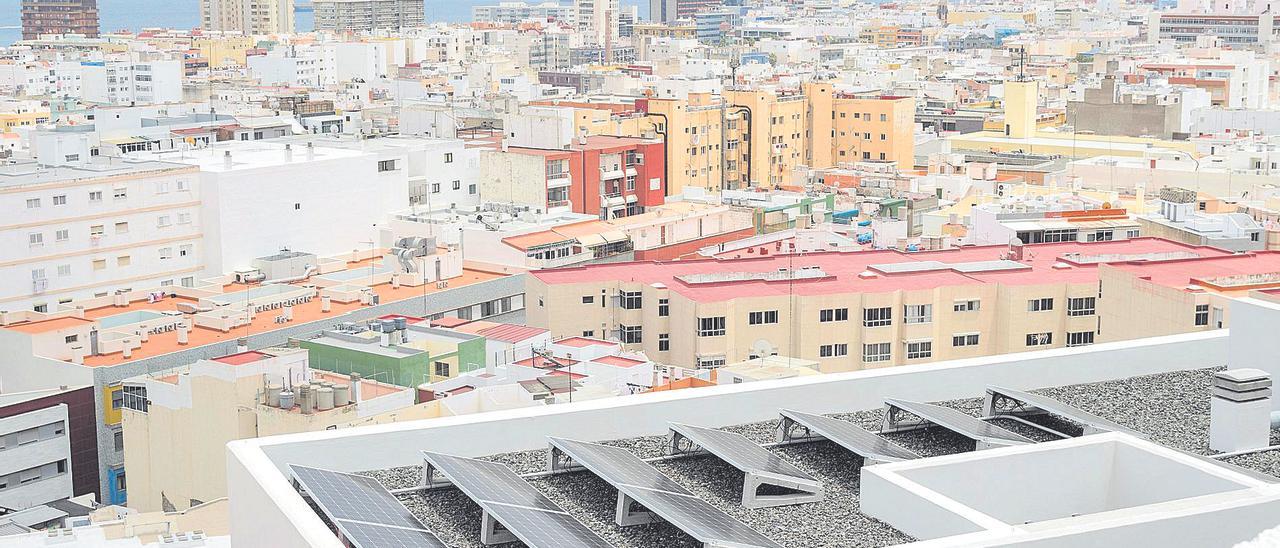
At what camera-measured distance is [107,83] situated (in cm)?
9300

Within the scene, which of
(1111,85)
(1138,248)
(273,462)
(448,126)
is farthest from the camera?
(1111,85)

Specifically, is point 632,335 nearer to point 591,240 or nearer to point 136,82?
point 591,240

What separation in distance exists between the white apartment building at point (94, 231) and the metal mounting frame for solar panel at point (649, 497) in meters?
29.0

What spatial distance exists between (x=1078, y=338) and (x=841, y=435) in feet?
58.8

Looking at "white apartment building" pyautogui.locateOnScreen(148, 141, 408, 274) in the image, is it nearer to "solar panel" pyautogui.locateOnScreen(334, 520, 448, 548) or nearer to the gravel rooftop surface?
the gravel rooftop surface

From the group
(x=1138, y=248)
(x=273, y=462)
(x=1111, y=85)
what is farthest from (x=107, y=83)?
(x=273, y=462)

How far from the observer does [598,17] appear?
179 meters

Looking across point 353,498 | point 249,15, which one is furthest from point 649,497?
point 249,15

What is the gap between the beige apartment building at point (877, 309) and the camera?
26.8m

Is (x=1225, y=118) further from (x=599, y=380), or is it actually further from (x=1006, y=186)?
(x=599, y=380)

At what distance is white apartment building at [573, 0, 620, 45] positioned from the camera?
575ft

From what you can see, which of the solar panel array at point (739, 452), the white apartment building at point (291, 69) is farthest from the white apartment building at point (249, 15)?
the solar panel array at point (739, 452)

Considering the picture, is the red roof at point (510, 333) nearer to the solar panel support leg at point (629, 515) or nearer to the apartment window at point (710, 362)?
the apartment window at point (710, 362)

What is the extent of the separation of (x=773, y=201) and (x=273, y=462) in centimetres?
3558
